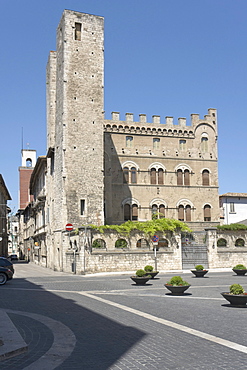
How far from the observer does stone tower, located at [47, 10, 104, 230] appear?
36.4 metres

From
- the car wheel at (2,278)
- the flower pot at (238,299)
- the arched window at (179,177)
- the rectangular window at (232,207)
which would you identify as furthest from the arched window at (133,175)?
the flower pot at (238,299)

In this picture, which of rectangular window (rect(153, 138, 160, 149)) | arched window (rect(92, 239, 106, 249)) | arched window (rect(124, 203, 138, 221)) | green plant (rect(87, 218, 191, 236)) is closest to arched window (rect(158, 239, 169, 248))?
green plant (rect(87, 218, 191, 236))

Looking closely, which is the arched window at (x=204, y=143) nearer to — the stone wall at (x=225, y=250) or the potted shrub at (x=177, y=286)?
the stone wall at (x=225, y=250)

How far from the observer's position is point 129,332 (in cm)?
960

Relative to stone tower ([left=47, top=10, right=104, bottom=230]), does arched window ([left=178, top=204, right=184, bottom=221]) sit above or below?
below

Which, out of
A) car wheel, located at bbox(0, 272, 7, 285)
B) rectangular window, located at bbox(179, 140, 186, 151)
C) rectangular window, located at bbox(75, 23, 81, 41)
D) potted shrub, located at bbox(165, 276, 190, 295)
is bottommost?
car wheel, located at bbox(0, 272, 7, 285)

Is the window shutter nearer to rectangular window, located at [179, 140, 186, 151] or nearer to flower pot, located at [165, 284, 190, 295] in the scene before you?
rectangular window, located at [179, 140, 186, 151]

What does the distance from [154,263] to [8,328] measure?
2428 centimetres

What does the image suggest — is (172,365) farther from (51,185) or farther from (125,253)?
(51,185)

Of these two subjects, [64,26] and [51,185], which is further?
[51,185]

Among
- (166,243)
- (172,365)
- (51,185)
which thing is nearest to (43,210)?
(51,185)

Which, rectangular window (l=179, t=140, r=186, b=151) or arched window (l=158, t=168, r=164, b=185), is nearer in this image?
arched window (l=158, t=168, r=164, b=185)

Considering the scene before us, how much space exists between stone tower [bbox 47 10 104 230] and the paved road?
20027 mm

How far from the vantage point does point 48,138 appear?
4650 centimetres
